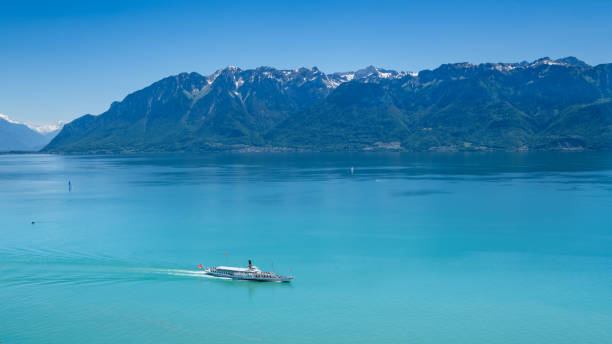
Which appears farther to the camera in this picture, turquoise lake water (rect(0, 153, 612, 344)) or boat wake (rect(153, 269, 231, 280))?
boat wake (rect(153, 269, 231, 280))

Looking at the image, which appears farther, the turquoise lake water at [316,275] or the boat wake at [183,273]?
the boat wake at [183,273]

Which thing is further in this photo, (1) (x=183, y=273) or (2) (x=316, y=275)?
(1) (x=183, y=273)

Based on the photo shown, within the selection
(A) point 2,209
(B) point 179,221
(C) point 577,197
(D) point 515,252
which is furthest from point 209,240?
(C) point 577,197

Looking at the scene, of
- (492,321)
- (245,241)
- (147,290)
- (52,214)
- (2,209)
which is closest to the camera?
(492,321)

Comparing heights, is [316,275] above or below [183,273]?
below

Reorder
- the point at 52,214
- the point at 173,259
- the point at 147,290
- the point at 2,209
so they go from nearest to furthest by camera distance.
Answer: the point at 147,290
the point at 173,259
the point at 52,214
the point at 2,209

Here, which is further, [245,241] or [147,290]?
[245,241]

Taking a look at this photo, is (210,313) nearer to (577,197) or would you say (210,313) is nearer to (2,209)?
(2,209)
